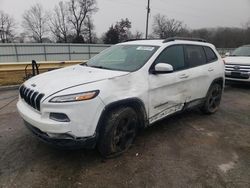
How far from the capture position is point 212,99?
5473 mm

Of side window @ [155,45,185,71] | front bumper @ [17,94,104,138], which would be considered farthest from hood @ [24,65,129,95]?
side window @ [155,45,185,71]

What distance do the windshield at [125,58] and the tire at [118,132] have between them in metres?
0.72

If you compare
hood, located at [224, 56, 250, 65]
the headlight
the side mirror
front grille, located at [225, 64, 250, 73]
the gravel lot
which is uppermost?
the side mirror

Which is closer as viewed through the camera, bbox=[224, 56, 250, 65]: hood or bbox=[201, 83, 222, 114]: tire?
bbox=[201, 83, 222, 114]: tire

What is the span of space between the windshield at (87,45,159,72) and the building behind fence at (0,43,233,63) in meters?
20.4

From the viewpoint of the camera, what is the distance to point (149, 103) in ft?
11.9

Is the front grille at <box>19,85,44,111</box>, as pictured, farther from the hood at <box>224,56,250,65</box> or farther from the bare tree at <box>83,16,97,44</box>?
the bare tree at <box>83,16,97,44</box>

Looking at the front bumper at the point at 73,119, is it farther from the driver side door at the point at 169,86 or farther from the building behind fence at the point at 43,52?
the building behind fence at the point at 43,52


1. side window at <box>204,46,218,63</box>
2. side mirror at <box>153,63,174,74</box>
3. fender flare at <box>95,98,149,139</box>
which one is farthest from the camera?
side window at <box>204,46,218,63</box>

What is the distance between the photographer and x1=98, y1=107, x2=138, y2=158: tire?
10.3 ft

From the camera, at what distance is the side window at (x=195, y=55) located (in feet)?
15.0

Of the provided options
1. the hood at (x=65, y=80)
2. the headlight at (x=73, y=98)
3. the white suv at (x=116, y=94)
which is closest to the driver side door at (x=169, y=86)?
the white suv at (x=116, y=94)

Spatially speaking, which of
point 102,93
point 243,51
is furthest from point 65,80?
point 243,51

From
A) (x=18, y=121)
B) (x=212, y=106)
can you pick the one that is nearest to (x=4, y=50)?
(x=18, y=121)
